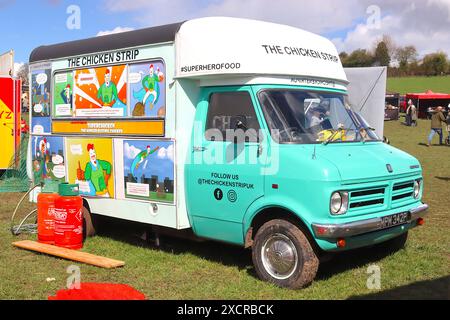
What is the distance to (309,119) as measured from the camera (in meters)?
5.97

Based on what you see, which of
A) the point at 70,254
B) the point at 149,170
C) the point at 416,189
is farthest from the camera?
the point at 70,254

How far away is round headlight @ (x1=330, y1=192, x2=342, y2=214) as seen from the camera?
203 inches

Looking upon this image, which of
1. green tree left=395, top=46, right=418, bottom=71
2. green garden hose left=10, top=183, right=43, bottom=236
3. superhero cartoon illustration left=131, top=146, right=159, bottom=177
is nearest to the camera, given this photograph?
superhero cartoon illustration left=131, top=146, right=159, bottom=177

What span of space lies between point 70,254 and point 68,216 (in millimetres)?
627

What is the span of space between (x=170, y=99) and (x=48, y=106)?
2.80 meters

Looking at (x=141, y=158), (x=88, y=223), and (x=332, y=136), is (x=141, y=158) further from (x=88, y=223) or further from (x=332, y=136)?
(x=332, y=136)

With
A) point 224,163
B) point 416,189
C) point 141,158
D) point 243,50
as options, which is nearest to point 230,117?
point 224,163

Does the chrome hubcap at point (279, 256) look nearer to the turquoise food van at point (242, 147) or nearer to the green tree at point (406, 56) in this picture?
the turquoise food van at point (242, 147)

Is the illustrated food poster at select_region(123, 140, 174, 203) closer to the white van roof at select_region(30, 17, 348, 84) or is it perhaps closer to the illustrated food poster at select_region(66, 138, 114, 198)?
the illustrated food poster at select_region(66, 138, 114, 198)

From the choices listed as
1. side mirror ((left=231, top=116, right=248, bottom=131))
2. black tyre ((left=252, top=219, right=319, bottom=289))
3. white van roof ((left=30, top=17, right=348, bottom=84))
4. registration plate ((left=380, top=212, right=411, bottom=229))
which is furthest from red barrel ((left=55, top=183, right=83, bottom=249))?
registration plate ((left=380, top=212, right=411, bottom=229))

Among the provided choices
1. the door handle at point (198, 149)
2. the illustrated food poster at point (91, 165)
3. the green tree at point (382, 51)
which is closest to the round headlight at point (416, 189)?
the door handle at point (198, 149)

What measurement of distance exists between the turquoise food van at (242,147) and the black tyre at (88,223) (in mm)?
311

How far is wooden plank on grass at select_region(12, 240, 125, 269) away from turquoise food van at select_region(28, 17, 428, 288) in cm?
69
